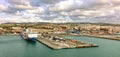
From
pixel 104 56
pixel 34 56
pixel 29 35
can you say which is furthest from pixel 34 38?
pixel 104 56

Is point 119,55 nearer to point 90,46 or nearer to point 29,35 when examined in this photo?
point 90,46

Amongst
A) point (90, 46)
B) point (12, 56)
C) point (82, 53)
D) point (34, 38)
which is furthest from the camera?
point (34, 38)

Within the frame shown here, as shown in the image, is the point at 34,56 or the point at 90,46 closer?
the point at 34,56

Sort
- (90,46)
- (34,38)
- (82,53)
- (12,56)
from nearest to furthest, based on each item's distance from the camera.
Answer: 1. (12,56)
2. (82,53)
3. (90,46)
4. (34,38)

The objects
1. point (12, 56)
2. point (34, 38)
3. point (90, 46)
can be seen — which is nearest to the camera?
point (12, 56)

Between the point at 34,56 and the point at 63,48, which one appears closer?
the point at 34,56

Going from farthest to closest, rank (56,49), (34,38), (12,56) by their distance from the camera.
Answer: (34,38)
(56,49)
(12,56)

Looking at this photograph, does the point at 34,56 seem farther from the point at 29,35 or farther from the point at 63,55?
the point at 29,35

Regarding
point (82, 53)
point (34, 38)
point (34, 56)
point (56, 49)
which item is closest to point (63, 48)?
point (56, 49)
